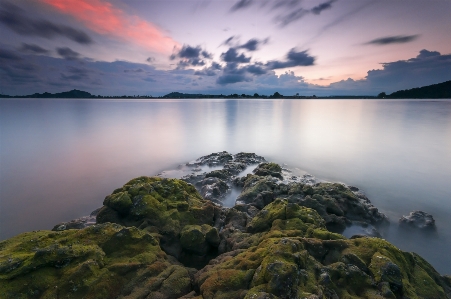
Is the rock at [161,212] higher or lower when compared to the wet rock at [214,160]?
higher

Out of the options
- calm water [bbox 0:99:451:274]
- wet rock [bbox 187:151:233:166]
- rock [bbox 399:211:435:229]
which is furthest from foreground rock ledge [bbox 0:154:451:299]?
wet rock [bbox 187:151:233:166]

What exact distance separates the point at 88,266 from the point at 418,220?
46.7 ft

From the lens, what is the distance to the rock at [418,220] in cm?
1156

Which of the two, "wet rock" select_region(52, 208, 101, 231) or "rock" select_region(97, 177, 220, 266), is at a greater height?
"rock" select_region(97, 177, 220, 266)

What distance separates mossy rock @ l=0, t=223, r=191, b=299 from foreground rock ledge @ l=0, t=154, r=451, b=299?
0.02 m

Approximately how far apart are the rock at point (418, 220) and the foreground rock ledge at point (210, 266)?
5488mm

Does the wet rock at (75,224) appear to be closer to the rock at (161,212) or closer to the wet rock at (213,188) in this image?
the rock at (161,212)

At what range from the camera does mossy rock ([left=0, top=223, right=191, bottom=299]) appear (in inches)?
217

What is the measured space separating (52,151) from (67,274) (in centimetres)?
2546

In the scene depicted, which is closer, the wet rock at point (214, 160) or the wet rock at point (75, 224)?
the wet rock at point (75, 224)

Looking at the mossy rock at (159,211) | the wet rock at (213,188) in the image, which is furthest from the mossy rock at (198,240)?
the wet rock at (213,188)

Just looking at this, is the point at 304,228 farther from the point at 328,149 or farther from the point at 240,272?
the point at 328,149

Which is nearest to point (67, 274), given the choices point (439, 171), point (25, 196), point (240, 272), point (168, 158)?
point (240, 272)

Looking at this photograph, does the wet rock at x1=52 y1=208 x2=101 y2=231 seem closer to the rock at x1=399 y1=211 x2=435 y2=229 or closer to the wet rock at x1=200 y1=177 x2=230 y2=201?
the wet rock at x1=200 y1=177 x2=230 y2=201
